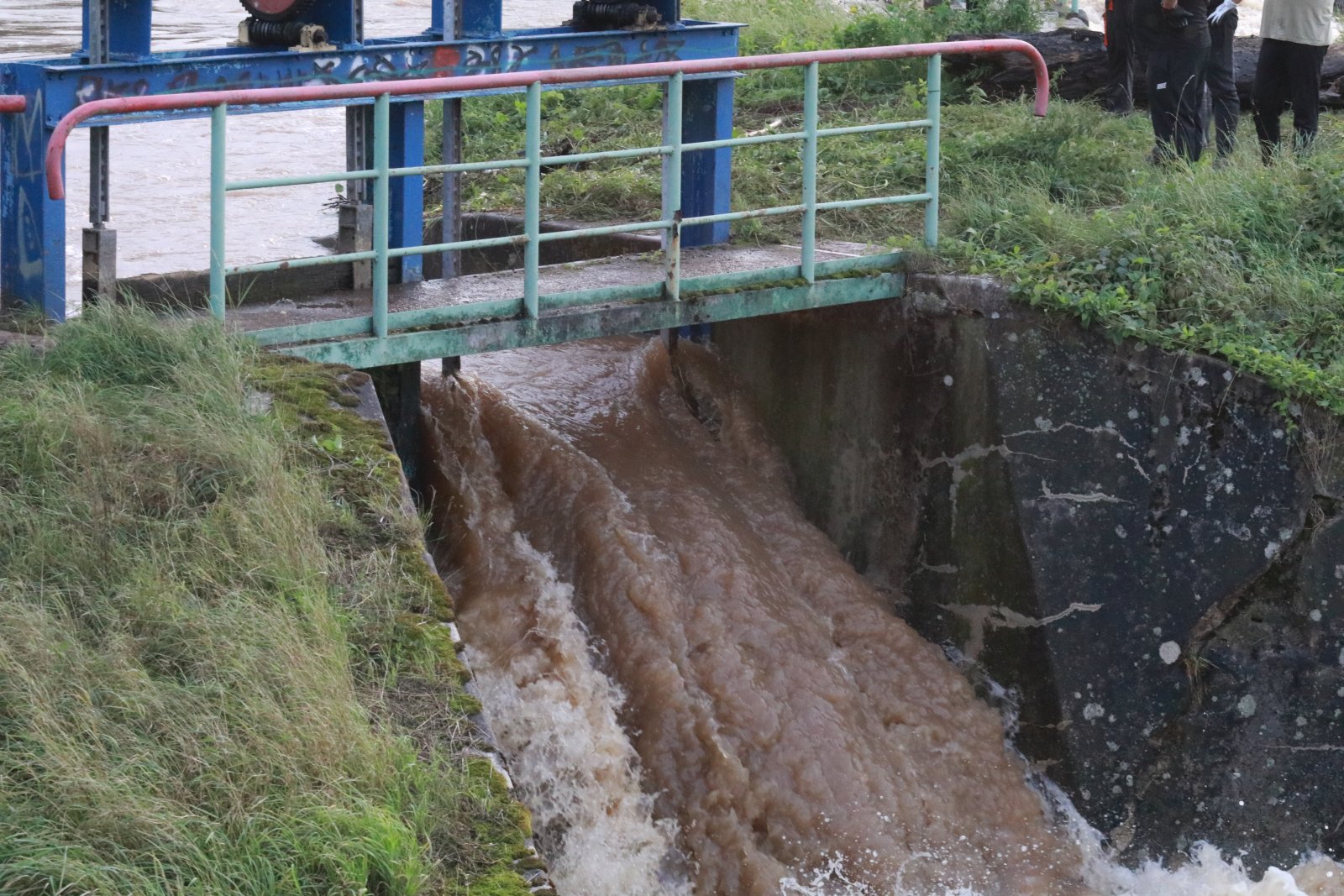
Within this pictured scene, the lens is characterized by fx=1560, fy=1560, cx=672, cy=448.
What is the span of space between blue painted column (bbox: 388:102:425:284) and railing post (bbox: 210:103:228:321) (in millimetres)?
1425

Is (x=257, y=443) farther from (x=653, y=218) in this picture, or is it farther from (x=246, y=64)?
(x=653, y=218)

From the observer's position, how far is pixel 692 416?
755 cm

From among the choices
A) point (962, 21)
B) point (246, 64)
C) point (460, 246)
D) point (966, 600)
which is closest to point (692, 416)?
point (966, 600)

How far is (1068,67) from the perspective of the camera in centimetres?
1081

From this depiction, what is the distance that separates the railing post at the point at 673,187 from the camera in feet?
20.2

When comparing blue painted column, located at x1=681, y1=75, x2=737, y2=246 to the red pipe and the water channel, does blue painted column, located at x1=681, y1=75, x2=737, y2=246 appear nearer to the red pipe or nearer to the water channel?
the water channel

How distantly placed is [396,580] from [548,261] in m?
4.36

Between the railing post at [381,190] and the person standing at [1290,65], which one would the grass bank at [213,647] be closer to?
the railing post at [381,190]

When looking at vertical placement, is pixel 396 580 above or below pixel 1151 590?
above

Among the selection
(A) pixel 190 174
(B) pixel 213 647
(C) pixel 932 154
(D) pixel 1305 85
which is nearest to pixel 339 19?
(C) pixel 932 154

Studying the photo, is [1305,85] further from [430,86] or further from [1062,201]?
[430,86]

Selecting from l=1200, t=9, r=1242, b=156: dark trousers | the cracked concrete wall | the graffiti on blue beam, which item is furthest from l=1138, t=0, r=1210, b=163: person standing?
the graffiti on blue beam

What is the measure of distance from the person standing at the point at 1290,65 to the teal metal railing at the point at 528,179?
1.89 metres

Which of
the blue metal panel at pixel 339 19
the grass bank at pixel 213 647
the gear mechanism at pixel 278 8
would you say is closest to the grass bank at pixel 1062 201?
the blue metal panel at pixel 339 19
